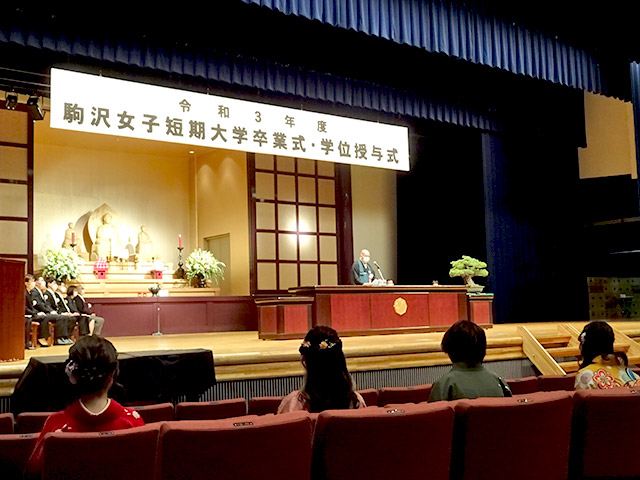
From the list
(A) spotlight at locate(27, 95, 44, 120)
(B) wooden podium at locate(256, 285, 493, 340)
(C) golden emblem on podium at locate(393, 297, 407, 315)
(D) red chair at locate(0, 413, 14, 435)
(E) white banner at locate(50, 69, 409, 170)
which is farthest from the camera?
(A) spotlight at locate(27, 95, 44, 120)

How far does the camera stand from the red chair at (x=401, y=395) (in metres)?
A: 2.89

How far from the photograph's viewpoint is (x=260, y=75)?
7125mm

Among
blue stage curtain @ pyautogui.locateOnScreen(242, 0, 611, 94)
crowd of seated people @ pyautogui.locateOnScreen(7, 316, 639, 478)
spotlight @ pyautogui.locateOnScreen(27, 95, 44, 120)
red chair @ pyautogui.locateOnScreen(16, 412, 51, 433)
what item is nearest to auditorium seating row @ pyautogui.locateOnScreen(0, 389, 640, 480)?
crowd of seated people @ pyautogui.locateOnScreen(7, 316, 639, 478)

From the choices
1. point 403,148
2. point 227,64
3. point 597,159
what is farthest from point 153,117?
point 597,159

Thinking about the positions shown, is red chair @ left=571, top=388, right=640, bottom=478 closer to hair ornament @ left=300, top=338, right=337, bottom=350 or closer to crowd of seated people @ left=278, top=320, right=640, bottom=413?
crowd of seated people @ left=278, top=320, right=640, bottom=413

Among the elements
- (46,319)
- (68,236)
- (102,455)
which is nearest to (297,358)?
(102,455)

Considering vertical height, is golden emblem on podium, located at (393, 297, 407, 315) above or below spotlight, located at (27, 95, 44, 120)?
below

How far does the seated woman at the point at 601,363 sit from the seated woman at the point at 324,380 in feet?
3.18

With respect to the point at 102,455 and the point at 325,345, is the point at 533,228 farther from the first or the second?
the point at 102,455

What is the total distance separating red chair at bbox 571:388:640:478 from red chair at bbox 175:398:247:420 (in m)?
1.38

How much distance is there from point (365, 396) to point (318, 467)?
3.90 ft

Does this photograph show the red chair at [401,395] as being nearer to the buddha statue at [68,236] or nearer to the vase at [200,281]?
the vase at [200,281]

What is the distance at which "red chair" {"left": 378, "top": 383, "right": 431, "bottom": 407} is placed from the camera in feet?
9.48

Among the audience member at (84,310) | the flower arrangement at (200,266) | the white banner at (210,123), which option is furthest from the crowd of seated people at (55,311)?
the flower arrangement at (200,266)
